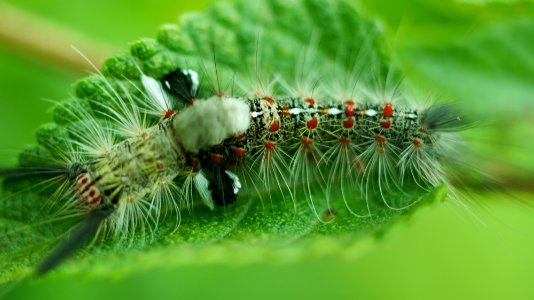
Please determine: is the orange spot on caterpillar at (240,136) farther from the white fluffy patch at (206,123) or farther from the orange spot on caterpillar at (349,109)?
the orange spot on caterpillar at (349,109)

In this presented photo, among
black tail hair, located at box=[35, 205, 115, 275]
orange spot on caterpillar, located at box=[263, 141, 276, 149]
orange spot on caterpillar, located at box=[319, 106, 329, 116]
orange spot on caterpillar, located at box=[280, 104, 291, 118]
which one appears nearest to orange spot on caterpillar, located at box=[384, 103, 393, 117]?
orange spot on caterpillar, located at box=[319, 106, 329, 116]

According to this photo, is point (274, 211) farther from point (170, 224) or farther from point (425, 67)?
point (425, 67)

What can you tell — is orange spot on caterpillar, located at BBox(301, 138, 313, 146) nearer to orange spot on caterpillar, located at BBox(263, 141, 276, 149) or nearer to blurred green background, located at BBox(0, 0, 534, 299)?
orange spot on caterpillar, located at BBox(263, 141, 276, 149)

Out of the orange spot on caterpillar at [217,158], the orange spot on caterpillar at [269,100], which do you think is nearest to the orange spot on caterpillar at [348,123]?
the orange spot on caterpillar at [269,100]

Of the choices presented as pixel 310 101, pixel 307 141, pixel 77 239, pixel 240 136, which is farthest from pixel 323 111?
pixel 77 239

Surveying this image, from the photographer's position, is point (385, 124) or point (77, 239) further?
point (385, 124)

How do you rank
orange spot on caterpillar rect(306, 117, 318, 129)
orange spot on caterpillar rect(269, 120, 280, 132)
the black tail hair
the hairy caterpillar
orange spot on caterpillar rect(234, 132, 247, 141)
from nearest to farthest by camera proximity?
the black tail hair < the hairy caterpillar < orange spot on caterpillar rect(234, 132, 247, 141) < orange spot on caterpillar rect(269, 120, 280, 132) < orange spot on caterpillar rect(306, 117, 318, 129)

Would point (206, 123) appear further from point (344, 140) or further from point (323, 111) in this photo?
point (344, 140)
